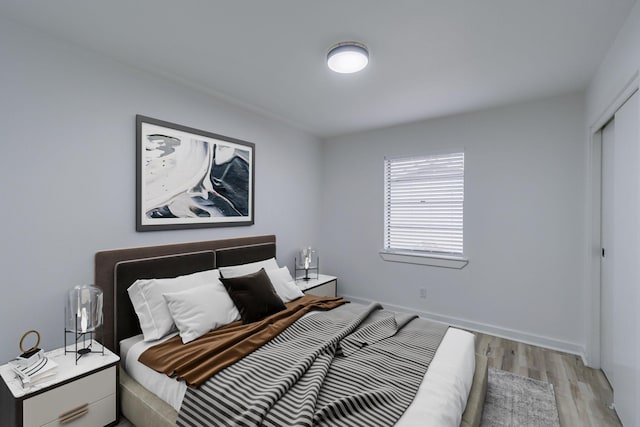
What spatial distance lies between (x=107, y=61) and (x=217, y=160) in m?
1.15

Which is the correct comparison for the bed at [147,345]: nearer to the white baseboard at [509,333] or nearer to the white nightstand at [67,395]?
the white nightstand at [67,395]

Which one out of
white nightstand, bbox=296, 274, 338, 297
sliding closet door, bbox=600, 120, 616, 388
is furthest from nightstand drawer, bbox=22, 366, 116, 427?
sliding closet door, bbox=600, 120, 616, 388

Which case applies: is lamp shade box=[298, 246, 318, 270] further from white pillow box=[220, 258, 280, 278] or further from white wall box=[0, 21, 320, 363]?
white wall box=[0, 21, 320, 363]

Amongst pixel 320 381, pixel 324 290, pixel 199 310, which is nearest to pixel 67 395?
pixel 199 310

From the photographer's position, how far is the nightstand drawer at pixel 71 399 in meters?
1.55

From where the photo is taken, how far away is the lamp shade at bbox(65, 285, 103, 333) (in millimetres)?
1926

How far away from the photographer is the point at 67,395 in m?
1.67

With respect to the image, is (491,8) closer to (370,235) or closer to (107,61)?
(107,61)

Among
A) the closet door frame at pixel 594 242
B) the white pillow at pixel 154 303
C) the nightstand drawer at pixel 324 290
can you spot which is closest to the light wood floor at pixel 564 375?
the closet door frame at pixel 594 242

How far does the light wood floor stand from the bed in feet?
2.22

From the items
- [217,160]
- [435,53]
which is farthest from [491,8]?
[217,160]

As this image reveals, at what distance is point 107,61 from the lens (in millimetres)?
2312

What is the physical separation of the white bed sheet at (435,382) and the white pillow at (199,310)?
0.60 feet

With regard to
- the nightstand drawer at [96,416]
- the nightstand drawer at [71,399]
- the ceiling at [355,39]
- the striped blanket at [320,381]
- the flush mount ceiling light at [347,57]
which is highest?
the ceiling at [355,39]
